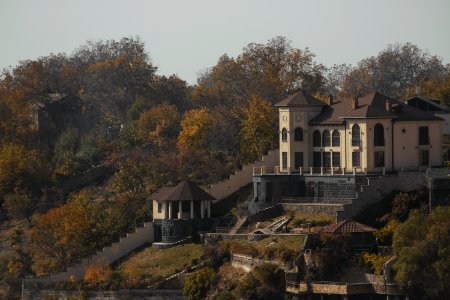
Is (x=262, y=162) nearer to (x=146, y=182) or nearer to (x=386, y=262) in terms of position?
(x=146, y=182)

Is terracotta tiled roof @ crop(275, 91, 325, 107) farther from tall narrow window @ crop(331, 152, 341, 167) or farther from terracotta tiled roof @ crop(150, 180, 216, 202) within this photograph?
terracotta tiled roof @ crop(150, 180, 216, 202)

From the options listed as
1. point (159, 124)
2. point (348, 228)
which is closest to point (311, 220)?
point (348, 228)

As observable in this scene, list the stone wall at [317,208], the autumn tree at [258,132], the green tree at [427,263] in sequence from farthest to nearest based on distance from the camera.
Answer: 1. the autumn tree at [258,132]
2. the stone wall at [317,208]
3. the green tree at [427,263]

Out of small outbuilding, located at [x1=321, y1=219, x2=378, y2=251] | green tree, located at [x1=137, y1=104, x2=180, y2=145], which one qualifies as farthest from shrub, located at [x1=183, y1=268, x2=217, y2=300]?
green tree, located at [x1=137, y1=104, x2=180, y2=145]

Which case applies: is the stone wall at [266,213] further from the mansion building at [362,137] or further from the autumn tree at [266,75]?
the autumn tree at [266,75]

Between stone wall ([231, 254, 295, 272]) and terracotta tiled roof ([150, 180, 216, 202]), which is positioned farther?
terracotta tiled roof ([150, 180, 216, 202])

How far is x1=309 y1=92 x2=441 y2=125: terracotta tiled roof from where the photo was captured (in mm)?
110562

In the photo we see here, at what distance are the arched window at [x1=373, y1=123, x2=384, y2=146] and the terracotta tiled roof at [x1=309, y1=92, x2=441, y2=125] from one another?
0.94 meters

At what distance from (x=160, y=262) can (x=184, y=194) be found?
7067 mm

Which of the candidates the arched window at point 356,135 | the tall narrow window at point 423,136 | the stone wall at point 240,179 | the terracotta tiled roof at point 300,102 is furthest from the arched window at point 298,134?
the tall narrow window at point 423,136

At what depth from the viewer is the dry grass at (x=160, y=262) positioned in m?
109

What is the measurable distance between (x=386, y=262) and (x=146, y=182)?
33648mm

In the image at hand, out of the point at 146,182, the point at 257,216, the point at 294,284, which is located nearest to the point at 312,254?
the point at 294,284

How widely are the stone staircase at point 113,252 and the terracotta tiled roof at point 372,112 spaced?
48.9 ft
